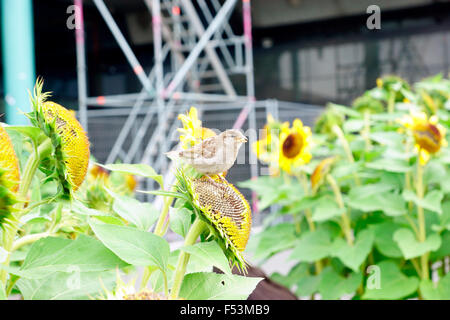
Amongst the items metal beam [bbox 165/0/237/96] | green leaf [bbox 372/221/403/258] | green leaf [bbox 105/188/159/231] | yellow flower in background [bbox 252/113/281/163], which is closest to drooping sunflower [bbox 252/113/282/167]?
yellow flower in background [bbox 252/113/281/163]

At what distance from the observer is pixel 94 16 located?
13.7ft

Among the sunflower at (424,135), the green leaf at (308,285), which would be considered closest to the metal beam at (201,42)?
the green leaf at (308,285)

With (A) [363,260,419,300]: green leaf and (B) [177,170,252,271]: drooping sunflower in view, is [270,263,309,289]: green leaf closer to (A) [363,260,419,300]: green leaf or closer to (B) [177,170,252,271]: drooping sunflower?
(A) [363,260,419,300]: green leaf

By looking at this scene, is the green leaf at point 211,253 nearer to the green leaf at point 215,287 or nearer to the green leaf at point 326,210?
the green leaf at point 215,287

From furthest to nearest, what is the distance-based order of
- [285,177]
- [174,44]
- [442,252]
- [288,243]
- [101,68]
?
[101,68] → [174,44] → [285,177] → [288,243] → [442,252]

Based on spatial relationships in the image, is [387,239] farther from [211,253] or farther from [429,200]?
[211,253]

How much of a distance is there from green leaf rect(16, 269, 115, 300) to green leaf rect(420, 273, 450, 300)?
0.81 metres

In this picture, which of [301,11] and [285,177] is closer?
[285,177]

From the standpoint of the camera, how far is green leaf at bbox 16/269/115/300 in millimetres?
254

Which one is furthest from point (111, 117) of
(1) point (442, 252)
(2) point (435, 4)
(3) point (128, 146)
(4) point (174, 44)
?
(1) point (442, 252)

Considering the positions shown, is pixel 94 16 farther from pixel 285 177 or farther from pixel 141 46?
pixel 285 177

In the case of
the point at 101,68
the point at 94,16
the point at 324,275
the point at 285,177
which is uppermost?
the point at 94,16

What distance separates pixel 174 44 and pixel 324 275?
2.81m

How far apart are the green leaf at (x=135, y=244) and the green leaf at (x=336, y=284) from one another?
0.87 metres
